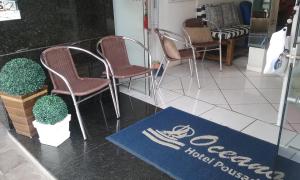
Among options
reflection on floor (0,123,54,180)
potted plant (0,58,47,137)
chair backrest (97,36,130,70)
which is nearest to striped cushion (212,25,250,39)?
chair backrest (97,36,130,70)

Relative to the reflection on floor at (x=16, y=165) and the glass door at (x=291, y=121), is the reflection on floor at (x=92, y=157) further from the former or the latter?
the glass door at (x=291, y=121)

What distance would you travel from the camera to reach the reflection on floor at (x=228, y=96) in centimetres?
264

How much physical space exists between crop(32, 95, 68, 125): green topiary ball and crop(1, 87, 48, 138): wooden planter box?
5.5 inches

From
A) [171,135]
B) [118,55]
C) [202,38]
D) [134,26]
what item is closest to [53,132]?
[171,135]

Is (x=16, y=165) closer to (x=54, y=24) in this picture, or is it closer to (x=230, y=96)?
(x=54, y=24)

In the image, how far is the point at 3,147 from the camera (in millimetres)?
2361

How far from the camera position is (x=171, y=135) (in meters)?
2.43

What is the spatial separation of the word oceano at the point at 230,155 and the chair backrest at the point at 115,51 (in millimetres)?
1272

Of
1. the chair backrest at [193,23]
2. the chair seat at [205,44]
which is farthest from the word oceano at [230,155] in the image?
the chair backrest at [193,23]

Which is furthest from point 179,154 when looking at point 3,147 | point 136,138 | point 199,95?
point 3,147

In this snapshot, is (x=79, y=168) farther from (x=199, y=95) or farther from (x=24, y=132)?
(x=199, y=95)

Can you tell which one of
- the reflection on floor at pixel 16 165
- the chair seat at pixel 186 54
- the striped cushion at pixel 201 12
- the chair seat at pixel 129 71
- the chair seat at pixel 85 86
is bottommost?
the reflection on floor at pixel 16 165

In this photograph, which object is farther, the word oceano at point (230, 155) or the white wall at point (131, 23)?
the white wall at point (131, 23)

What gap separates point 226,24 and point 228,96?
206cm
